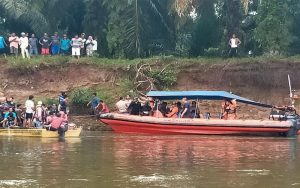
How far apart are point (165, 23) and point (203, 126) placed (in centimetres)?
1239

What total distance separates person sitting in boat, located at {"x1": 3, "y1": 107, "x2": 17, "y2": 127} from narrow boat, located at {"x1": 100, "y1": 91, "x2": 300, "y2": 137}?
3.57 m

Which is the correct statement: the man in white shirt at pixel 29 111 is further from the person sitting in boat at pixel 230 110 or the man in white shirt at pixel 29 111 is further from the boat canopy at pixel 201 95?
the person sitting in boat at pixel 230 110

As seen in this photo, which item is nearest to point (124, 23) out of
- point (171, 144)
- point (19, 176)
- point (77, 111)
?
point (77, 111)

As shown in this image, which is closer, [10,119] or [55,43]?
[10,119]

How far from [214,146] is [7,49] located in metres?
18.4

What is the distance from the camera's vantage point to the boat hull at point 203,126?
2573 cm

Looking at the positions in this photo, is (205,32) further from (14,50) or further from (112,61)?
(14,50)

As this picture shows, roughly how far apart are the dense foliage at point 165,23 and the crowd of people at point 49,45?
1.03 m

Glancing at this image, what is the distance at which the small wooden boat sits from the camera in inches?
965

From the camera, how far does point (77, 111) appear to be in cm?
3209

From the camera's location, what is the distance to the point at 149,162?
666 inches

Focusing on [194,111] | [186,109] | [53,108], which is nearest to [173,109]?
[186,109]

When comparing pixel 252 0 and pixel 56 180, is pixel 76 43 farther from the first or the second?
pixel 56 180

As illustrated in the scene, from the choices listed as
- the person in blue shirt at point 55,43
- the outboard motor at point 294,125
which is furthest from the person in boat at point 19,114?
the outboard motor at point 294,125
